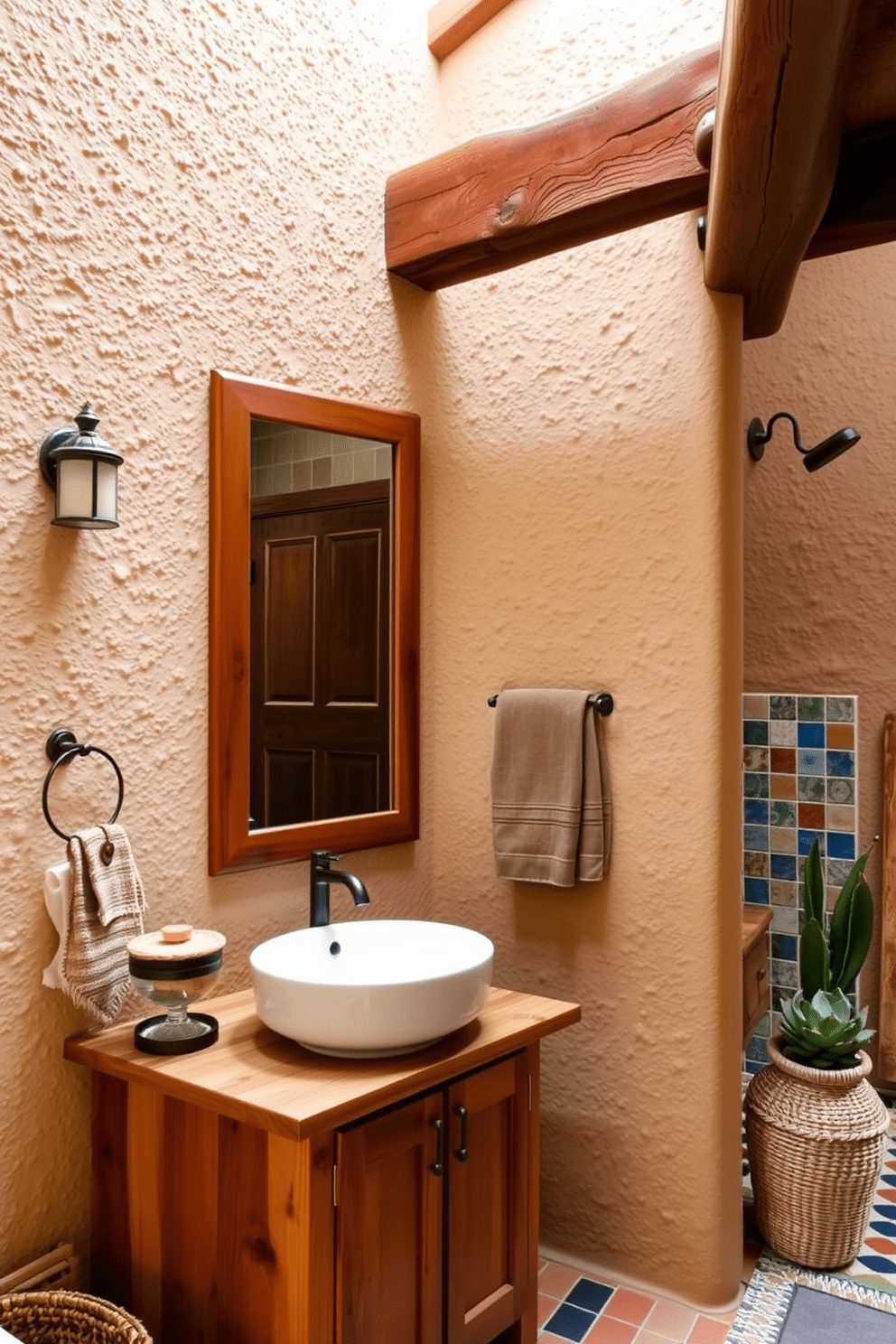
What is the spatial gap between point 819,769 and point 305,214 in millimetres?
2114

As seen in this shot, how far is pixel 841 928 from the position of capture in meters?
2.31

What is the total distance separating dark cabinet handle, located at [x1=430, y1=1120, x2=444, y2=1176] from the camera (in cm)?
160

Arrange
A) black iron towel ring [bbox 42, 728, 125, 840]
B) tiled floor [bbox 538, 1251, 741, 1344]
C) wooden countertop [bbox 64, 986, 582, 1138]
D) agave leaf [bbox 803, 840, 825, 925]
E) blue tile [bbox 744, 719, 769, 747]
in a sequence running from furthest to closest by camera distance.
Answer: blue tile [bbox 744, 719, 769, 747], agave leaf [bbox 803, 840, 825, 925], tiled floor [bbox 538, 1251, 741, 1344], black iron towel ring [bbox 42, 728, 125, 840], wooden countertop [bbox 64, 986, 582, 1138]

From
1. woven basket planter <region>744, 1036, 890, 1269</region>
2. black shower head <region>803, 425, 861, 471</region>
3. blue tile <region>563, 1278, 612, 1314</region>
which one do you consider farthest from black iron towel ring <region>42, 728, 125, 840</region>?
black shower head <region>803, 425, 861, 471</region>

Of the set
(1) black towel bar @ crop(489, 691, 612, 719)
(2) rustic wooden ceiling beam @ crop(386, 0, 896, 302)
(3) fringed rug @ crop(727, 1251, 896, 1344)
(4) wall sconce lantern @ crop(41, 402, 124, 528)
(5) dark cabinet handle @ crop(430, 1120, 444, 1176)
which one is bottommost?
(3) fringed rug @ crop(727, 1251, 896, 1344)

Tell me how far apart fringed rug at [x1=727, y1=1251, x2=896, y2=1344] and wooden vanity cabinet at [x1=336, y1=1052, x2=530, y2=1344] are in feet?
1.64

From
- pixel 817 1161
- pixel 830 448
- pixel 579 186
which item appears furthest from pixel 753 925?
pixel 579 186

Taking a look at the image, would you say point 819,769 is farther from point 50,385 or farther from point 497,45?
point 50,385

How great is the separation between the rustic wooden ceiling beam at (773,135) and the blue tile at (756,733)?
146 cm

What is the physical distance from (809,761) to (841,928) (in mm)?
782

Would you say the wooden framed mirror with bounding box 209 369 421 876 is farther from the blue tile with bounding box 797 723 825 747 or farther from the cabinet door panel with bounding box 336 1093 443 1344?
the blue tile with bounding box 797 723 825 747

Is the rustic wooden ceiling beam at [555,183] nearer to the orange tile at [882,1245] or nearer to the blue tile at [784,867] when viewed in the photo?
the blue tile at [784,867]

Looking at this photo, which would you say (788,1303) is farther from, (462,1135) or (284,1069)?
(284,1069)

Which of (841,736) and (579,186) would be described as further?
(841,736)
